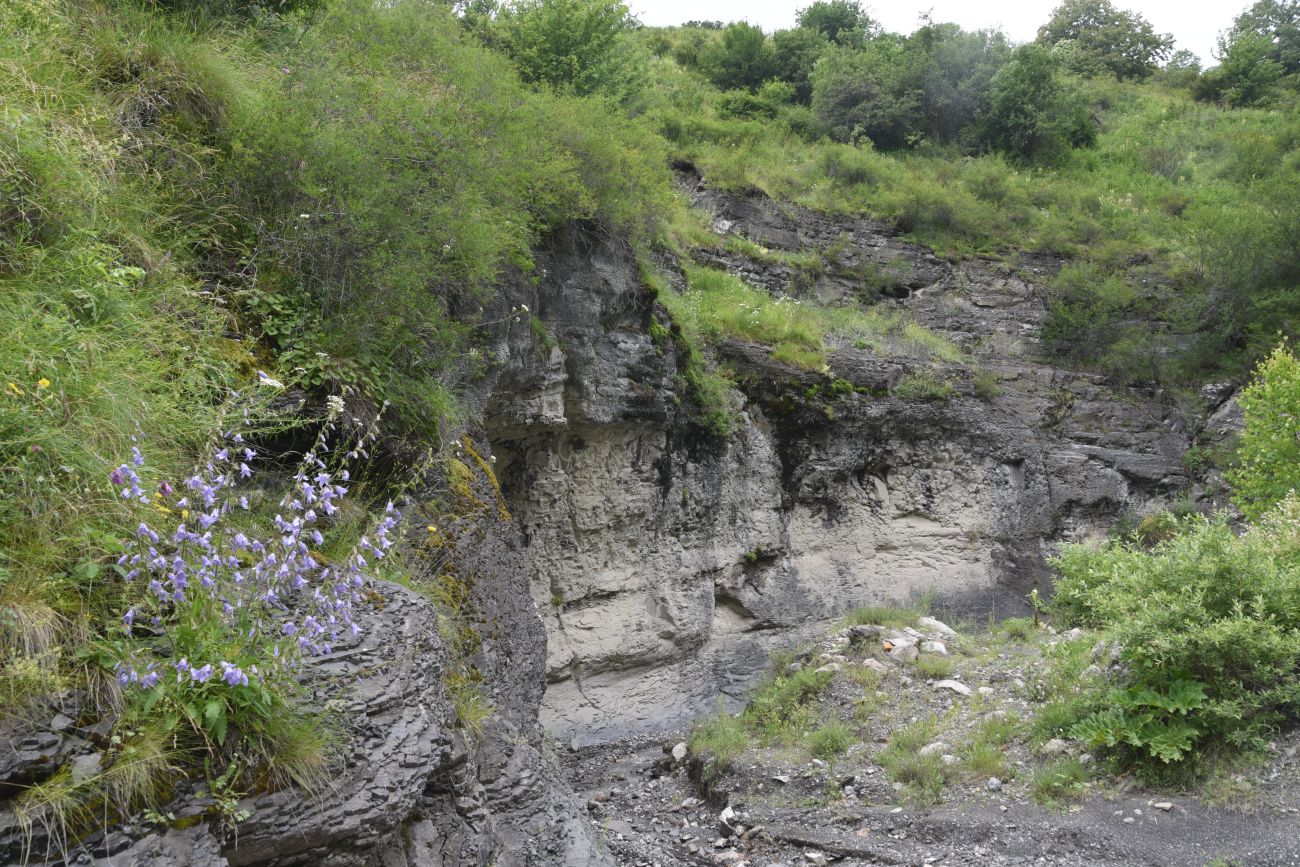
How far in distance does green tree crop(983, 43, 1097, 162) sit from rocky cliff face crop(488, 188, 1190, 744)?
11373 mm

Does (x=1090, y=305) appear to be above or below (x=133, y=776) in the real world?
above

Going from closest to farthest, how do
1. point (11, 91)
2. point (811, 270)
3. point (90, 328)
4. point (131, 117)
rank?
1. point (90, 328)
2. point (11, 91)
3. point (131, 117)
4. point (811, 270)

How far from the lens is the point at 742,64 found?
32562 mm

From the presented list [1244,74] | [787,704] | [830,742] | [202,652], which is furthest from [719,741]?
[1244,74]

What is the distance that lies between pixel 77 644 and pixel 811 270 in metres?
18.9

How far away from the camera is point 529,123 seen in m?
10.0

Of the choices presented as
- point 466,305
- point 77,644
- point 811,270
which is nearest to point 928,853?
point 466,305

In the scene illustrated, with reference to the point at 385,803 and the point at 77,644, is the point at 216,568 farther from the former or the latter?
the point at 385,803

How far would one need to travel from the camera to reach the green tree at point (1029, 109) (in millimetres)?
28750

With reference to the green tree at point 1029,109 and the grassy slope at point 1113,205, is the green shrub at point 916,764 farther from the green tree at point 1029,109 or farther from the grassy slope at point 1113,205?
the green tree at point 1029,109

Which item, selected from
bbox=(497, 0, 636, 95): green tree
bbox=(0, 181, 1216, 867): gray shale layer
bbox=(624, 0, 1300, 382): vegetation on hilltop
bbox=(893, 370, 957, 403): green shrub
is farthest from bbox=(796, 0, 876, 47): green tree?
bbox=(893, 370, 957, 403): green shrub

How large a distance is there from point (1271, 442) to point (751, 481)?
833 centimetres

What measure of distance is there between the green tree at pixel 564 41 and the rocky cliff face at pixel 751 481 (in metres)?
4.21

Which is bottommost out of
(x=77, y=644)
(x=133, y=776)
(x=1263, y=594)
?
(x=1263, y=594)
